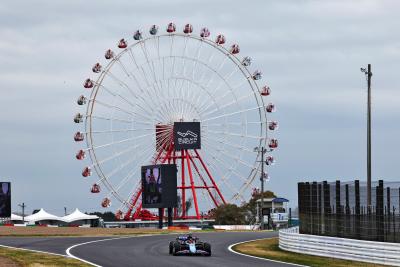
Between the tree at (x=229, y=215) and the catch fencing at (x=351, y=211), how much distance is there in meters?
81.2

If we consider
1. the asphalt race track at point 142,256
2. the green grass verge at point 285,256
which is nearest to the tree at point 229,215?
Answer: the green grass verge at point 285,256

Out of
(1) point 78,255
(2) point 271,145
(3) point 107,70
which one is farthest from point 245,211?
(1) point 78,255

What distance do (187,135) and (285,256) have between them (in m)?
52.0

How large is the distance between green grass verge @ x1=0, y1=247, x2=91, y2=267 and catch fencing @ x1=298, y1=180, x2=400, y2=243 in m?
10.1

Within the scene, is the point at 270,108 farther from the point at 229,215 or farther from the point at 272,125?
the point at 229,215

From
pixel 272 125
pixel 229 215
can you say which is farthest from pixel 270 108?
pixel 229 215

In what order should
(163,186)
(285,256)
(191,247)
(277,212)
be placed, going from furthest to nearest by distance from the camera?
(277,212), (163,186), (285,256), (191,247)

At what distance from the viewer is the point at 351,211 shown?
3409cm

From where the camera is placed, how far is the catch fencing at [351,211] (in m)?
31.1

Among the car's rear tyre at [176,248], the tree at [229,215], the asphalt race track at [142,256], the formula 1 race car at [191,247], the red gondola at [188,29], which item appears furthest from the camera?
the tree at [229,215]

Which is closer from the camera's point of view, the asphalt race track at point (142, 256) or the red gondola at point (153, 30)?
the asphalt race track at point (142, 256)

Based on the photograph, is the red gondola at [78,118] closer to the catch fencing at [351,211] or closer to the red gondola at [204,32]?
the red gondola at [204,32]

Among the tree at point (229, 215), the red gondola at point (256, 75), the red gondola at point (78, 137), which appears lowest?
the tree at point (229, 215)

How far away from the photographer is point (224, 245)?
1791 inches
